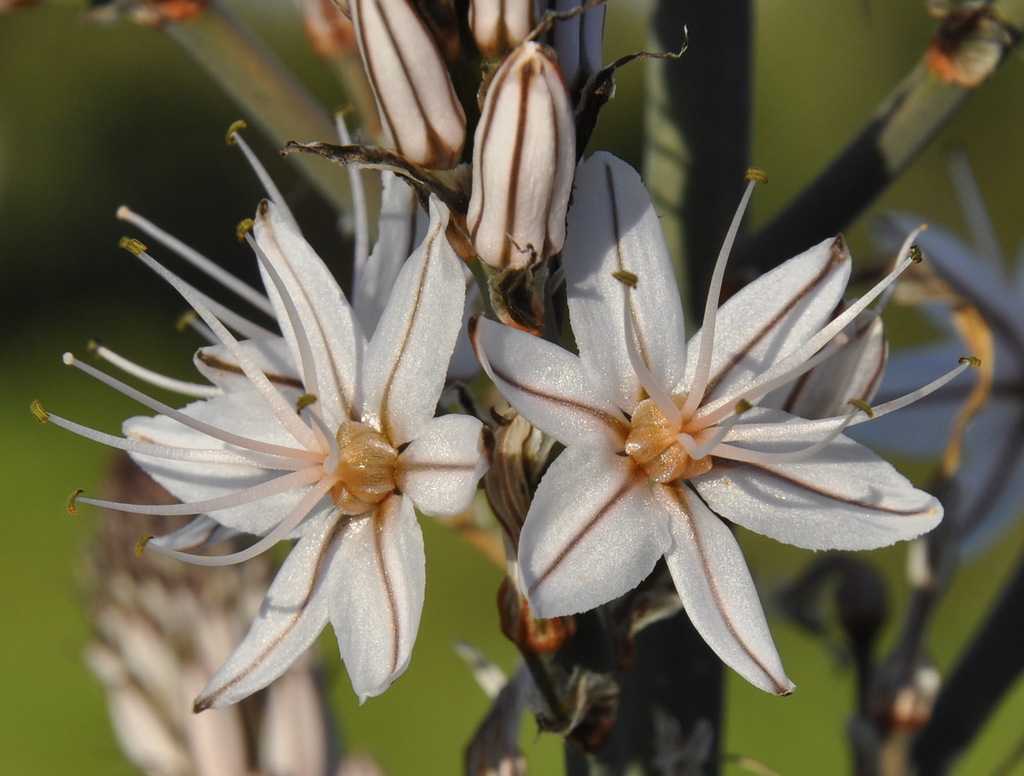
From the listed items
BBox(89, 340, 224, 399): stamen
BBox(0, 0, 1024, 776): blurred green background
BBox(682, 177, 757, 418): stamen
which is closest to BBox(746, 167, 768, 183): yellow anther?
BBox(682, 177, 757, 418): stamen

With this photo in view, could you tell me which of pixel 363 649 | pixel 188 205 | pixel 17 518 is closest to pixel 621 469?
pixel 363 649

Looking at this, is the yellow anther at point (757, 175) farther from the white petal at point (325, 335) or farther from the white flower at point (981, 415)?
the white flower at point (981, 415)

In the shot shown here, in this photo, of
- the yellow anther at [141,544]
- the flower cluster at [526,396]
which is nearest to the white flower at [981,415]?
the flower cluster at [526,396]

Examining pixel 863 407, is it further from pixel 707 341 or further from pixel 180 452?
pixel 180 452

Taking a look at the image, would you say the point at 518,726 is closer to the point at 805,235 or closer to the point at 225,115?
the point at 805,235

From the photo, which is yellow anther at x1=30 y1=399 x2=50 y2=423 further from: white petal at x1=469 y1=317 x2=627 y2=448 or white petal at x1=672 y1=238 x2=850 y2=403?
white petal at x1=672 y1=238 x2=850 y2=403
